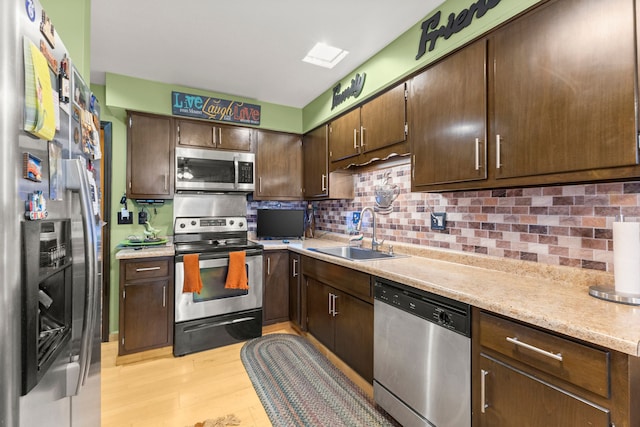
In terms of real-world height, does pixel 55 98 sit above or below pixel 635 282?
above

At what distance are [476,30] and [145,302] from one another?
297cm

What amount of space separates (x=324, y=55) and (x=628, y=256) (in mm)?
2196

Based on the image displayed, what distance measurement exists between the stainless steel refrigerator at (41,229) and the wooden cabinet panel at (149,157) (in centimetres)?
184

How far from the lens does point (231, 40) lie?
2135mm

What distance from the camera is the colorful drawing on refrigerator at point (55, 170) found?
0.83 meters

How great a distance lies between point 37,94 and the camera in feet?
2.34

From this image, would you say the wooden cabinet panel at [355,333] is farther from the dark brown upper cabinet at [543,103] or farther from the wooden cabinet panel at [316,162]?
the wooden cabinet panel at [316,162]

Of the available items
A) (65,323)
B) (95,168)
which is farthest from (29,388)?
(95,168)

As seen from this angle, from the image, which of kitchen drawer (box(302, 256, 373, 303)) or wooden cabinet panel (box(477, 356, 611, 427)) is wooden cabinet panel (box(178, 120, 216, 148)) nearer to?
kitchen drawer (box(302, 256, 373, 303))

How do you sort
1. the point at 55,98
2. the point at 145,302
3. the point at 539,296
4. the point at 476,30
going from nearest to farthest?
the point at 55,98
the point at 539,296
the point at 476,30
the point at 145,302

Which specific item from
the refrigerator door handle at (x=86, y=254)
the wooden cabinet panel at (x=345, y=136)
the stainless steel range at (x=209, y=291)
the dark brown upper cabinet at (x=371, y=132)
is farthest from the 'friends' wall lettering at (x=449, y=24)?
the stainless steel range at (x=209, y=291)

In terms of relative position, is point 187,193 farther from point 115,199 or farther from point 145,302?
point 145,302

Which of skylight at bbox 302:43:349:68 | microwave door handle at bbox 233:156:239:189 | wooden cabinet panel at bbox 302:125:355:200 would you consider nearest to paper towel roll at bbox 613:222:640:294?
skylight at bbox 302:43:349:68

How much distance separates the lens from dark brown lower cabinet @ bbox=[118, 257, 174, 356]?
2393 mm
